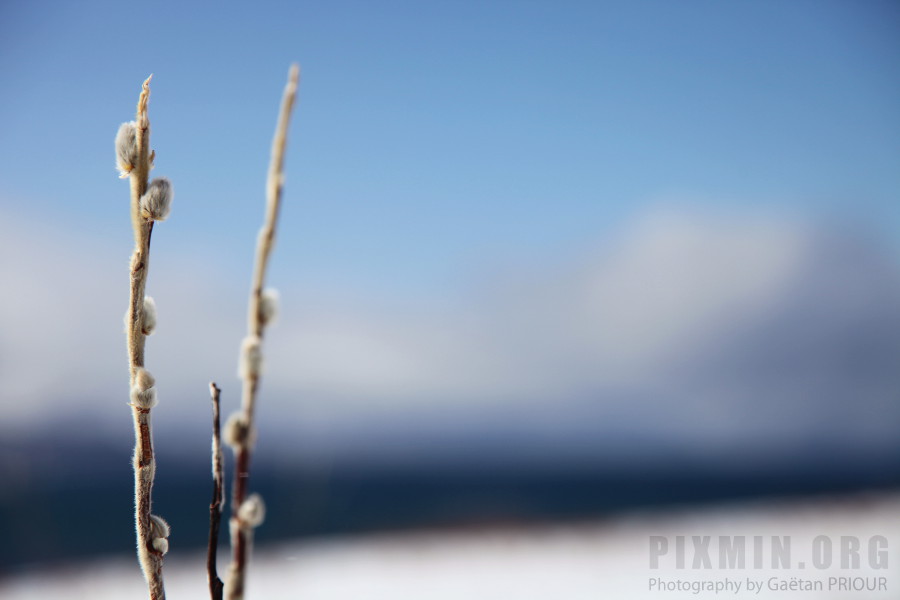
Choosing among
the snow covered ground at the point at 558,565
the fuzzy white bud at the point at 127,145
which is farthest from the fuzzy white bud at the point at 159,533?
the snow covered ground at the point at 558,565

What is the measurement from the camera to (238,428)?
393 millimetres

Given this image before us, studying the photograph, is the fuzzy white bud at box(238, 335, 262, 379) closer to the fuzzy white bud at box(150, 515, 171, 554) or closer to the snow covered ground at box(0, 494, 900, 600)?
the fuzzy white bud at box(150, 515, 171, 554)

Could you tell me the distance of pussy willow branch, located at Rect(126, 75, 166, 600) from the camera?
14.9 inches

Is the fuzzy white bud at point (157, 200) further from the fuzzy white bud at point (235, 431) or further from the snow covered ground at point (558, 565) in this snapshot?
the snow covered ground at point (558, 565)

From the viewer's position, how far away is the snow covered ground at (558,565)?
3.06 m

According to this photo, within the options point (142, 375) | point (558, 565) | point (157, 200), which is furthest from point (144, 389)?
point (558, 565)

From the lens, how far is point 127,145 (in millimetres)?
375

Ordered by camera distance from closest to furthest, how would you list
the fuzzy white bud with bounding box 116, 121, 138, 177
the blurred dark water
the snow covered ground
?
the fuzzy white bud with bounding box 116, 121, 138, 177 → the snow covered ground → the blurred dark water

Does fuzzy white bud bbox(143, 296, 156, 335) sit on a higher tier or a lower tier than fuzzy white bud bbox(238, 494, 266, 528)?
higher

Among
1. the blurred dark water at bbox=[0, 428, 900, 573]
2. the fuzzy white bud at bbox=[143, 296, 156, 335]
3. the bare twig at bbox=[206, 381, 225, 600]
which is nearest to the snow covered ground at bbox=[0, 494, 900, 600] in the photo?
the blurred dark water at bbox=[0, 428, 900, 573]

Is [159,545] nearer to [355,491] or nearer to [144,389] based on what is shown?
[144,389]

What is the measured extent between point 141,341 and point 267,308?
0.26 ft

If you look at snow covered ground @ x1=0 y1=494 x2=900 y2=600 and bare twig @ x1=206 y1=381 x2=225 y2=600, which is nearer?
bare twig @ x1=206 y1=381 x2=225 y2=600

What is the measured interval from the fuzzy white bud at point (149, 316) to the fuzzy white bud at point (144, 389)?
2 cm
